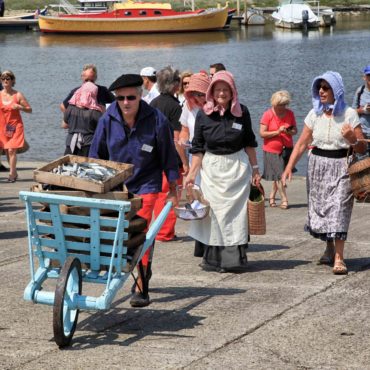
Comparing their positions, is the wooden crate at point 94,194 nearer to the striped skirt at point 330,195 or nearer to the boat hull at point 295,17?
the striped skirt at point 330,195

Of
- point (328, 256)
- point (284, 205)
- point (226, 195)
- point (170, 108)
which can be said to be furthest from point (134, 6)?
point (226, 195)

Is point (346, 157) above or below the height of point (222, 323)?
above

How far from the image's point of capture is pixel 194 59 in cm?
6000

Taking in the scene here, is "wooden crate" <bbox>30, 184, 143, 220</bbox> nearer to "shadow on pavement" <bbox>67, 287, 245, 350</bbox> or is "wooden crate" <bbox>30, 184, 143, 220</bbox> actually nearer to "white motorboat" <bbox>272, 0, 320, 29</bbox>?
"shadow on pavement" <bbox>67, 287, 245, 350</bbox>

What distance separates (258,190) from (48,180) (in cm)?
306

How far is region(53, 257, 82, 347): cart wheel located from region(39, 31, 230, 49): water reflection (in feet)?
209

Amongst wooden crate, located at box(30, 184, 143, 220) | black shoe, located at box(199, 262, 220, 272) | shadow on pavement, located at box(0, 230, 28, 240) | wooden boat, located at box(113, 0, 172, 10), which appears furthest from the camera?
wooden boat, located at box(113, 0, 172, 10)

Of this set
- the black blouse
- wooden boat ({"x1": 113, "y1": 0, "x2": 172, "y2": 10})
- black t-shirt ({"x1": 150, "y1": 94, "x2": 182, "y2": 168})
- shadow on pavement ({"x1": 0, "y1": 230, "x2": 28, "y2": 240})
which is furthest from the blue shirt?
wooden boat ({"x1": 113, "y1": 0, "x2": 172, "y2": 10})

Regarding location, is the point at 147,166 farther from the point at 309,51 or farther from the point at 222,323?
the point at 309,51

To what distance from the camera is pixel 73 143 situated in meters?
13.4

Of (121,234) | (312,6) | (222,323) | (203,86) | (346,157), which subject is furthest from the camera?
(312,6)

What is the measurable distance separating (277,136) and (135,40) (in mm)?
63492

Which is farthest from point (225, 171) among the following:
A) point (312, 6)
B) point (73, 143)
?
point (312, 6)

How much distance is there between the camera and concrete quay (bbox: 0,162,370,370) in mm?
7020
